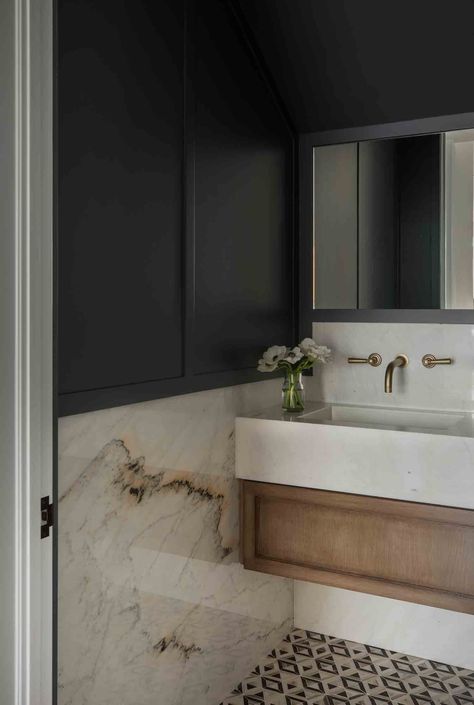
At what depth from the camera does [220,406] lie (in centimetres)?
216

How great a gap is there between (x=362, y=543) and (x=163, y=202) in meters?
1.22

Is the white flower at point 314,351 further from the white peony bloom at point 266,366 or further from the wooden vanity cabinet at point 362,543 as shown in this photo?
the wooden vanity cabinet at point 362,543

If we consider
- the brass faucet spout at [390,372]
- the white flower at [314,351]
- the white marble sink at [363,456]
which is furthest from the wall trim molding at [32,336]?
the brass faucet spout at [390,372]

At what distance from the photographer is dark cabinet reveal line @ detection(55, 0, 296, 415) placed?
4.97 feet

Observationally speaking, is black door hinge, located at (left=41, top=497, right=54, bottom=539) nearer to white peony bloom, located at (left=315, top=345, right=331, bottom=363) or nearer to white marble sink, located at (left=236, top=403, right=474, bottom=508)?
white marble sink, located at (left=236, top=403, right=474, bottom=508)

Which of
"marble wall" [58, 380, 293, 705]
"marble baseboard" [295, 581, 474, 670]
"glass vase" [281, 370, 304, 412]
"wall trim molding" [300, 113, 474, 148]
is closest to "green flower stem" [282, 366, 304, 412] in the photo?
"glass vase" [281, 370, 304, 412]

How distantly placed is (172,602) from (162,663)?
0.17m

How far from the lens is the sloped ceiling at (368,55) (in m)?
2.08

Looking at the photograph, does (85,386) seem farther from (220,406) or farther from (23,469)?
(220,406)

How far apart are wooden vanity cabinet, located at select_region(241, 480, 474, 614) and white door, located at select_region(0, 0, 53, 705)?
960 millimetres

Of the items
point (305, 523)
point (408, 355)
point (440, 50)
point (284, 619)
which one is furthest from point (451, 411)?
point (440, 50)

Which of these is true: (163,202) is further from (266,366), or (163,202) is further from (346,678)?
(346,678)

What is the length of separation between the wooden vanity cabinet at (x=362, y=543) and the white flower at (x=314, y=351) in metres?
0.50

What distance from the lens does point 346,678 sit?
2297mm
